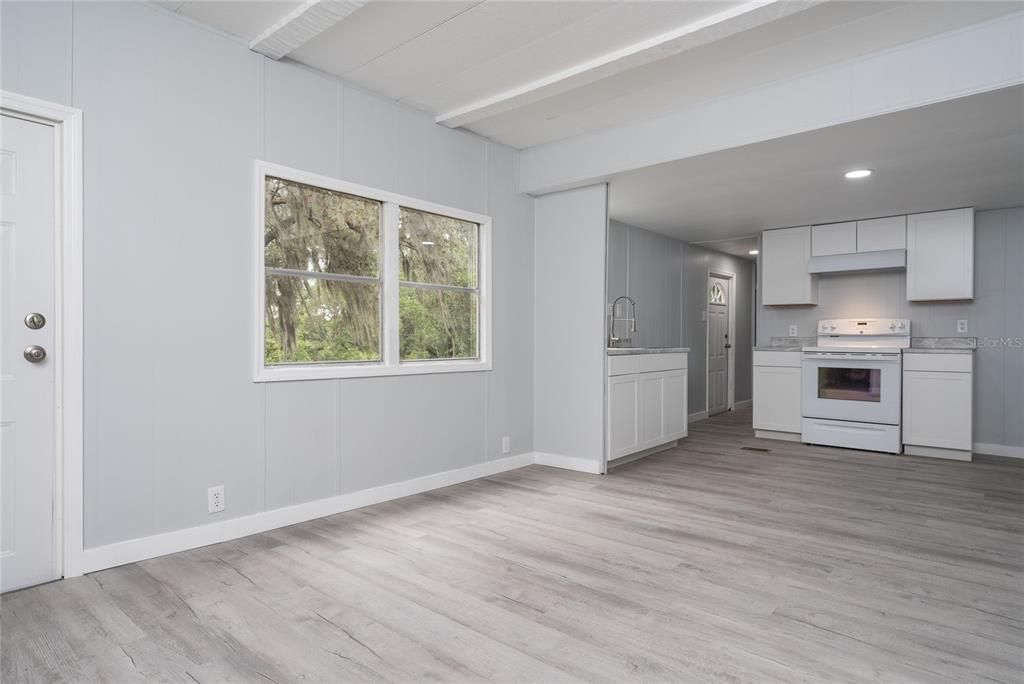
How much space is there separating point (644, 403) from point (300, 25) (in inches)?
147

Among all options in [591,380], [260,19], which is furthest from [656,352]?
[260,19]

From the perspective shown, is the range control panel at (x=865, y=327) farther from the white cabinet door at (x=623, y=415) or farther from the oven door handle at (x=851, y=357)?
the white cabinet door at (x=623, y=415)

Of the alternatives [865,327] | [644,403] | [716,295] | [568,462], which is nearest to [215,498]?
[568,462]

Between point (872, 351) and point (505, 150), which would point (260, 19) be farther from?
point (872, 351)

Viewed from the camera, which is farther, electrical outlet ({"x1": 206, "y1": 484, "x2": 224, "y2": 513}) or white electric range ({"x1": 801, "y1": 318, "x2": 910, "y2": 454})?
white electric range ({"x1": 801, "y1": 318, "x2": 910, "y2": 454})

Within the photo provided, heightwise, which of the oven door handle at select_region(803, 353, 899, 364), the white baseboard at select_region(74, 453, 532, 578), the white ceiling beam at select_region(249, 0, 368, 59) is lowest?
the white baseboard at select_region(74, 453, 532, 578)

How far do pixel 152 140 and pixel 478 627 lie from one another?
2604mm

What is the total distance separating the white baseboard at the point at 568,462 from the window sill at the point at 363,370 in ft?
3.23

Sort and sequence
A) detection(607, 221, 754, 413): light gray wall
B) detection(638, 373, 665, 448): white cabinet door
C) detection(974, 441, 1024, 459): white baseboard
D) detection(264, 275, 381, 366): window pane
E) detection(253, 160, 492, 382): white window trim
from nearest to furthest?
detection(253, 160, 492, 382): white window trim, detection(264, 275, 381, 366): window pane, detection(638, 373, 665, 448): white cabinet door, detection(974, 441, 1024, 459): white baseboard, detection(607, 221, 754, 413): light gray wall

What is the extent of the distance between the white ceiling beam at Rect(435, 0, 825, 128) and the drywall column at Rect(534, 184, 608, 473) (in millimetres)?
1165

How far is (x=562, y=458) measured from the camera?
15.4ft

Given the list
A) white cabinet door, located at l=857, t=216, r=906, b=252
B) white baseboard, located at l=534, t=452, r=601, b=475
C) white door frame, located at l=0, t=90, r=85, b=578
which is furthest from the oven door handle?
white door frame, located at l=0, t=90, r=85, b=578

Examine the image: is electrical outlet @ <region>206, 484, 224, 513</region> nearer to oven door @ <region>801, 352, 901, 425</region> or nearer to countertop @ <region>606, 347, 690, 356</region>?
countertop @ <region>606, 347, 690, 356</region>

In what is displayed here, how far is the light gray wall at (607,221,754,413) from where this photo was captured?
635cm
